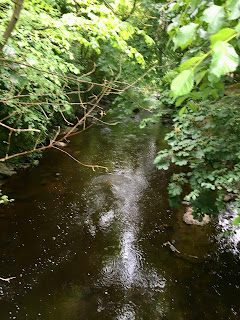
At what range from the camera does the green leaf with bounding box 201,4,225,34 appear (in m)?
0.74

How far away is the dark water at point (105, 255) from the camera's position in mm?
3600

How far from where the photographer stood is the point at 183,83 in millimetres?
711

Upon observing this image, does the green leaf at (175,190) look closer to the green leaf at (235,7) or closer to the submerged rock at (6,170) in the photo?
the green leaf at (235,7)

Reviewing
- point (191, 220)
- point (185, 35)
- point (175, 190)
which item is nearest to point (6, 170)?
point (175, 190)

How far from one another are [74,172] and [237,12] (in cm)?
691

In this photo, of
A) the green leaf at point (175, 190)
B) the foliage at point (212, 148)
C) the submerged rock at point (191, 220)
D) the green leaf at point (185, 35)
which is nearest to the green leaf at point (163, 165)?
the foliage at point (212, 148)

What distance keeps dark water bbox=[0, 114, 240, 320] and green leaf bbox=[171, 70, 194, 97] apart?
394 cm

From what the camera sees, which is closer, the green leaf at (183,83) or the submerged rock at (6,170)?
the green leaf at (183,83)

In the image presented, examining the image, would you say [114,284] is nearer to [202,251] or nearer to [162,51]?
[202,251]

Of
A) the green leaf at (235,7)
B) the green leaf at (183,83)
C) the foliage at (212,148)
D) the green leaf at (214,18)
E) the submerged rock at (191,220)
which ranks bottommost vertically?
the submerged rock at (191,220)

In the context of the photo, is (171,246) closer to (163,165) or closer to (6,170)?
(163,165)

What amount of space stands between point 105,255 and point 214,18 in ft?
15.1

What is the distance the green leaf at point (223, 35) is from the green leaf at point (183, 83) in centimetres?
12

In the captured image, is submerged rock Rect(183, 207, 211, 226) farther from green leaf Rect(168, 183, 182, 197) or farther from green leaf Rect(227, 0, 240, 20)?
green leaf Rect(227, 0, 240, 20)
